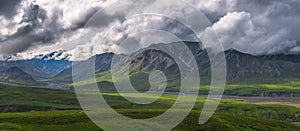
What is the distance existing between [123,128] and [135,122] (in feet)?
56.5

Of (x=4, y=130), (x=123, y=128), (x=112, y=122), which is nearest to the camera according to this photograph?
(x=4, y=130)

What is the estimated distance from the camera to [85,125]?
630 feet

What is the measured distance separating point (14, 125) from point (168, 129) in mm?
79198

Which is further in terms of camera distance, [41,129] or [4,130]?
[41,129]

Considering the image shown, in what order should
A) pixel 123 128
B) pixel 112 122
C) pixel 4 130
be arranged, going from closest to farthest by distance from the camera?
pixel 4 130 < pixel 123 128 < pixel 112 122

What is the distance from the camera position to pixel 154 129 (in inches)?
7200

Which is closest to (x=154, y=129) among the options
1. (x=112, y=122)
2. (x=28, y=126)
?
(x=112, y=122)

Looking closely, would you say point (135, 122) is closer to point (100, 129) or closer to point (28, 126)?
point (100, 129)

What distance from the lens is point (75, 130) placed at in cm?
18175

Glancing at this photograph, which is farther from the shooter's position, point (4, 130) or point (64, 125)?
point (64, 125)

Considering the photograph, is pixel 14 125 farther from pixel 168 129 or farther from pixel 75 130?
pixel 168 129

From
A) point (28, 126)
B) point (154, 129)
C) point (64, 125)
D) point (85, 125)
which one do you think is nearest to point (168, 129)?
point (154, 129)

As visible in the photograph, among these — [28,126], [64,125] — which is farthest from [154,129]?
[28,126]

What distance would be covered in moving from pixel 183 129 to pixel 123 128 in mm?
34495
